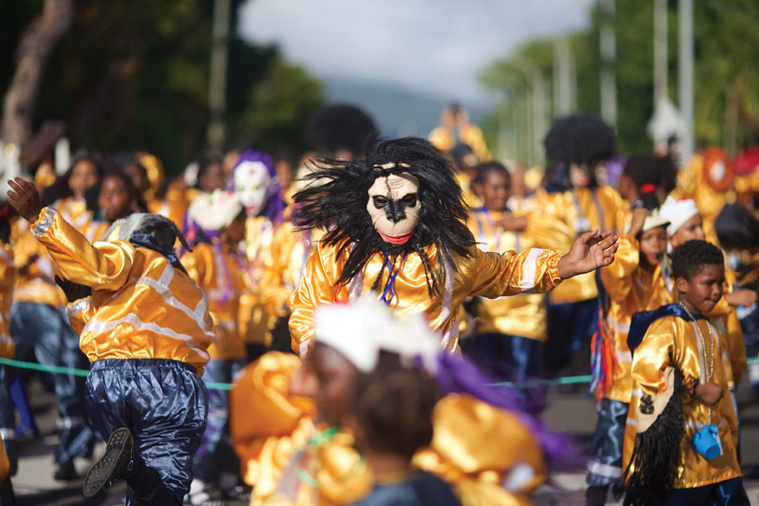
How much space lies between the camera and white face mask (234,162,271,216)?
8016 millimetres

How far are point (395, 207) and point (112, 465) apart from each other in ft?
5.14

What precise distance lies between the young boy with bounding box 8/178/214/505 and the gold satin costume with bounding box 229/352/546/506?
71.2 inches

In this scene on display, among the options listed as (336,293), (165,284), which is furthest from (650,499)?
(165,284)

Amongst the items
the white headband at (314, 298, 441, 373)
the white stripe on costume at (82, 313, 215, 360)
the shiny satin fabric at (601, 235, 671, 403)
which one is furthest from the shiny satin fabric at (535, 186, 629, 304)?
the white headband at (314, 298, 441, 373)

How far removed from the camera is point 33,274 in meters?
7.80

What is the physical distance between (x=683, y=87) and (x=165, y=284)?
2009cm

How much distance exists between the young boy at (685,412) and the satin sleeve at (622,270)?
1.79 feet

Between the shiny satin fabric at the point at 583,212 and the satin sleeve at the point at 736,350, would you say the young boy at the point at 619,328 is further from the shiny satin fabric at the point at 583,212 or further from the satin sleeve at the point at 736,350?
the shiny satin fabric at the point at 583,212

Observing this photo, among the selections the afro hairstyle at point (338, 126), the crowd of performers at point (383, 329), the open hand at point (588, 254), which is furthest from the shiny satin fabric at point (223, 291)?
the afro hairstyle at point (338, 126)

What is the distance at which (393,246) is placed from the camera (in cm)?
447

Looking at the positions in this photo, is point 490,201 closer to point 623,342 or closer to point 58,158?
point 623,342

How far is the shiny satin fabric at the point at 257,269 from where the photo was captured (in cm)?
733

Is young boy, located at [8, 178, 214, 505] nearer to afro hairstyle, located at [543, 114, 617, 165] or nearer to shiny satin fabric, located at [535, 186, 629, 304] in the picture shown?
shiny satin fabric, located at [535, 186, 629, 304]

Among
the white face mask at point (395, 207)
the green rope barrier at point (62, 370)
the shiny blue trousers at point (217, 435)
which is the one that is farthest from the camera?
the green rope barrier at point (62, 370)
